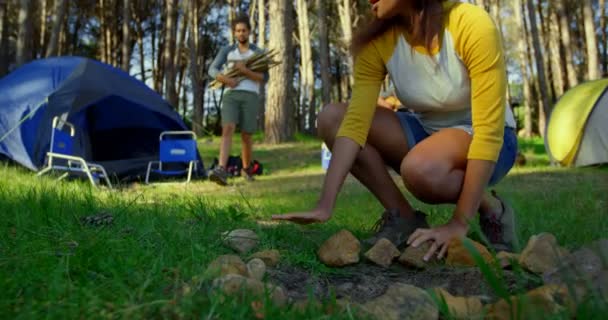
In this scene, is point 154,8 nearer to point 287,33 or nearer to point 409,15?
point 287,33

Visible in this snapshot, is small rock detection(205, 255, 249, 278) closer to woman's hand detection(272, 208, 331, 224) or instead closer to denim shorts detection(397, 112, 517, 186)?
woman's hand detection(272, 208, 331, 224)

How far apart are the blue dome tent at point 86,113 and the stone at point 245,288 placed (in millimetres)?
5064

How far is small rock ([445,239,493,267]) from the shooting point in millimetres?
1931

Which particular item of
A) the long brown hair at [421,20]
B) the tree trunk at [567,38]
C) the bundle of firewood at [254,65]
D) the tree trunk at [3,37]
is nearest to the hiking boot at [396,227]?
the long brown hair at [421,20]

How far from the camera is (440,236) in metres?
2.05

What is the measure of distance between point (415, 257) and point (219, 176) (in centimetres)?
420

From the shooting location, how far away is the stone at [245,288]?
1.34 m

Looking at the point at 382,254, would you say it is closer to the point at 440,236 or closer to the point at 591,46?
the point at 440,236

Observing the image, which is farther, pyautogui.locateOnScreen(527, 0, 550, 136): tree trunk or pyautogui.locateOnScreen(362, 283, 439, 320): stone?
pyautogui.locateOnScreen(527, 0, 550, 136): tree trunk

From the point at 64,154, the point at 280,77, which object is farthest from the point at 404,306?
the point at 280,77

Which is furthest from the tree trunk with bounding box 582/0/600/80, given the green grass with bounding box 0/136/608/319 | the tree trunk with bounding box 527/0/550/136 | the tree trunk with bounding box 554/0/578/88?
the green grass with bounding box 0/136/608/319

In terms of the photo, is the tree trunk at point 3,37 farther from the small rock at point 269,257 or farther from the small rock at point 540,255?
the small rock at point 540,255

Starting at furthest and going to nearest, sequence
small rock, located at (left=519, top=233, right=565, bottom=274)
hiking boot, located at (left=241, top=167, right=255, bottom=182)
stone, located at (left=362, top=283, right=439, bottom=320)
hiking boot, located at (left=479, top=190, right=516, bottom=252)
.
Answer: hiking boot, located at (left=241, top=167, right=255, bottom=182), hiking boot, located at (left=479, top=190, right=516, bottom=252), small rock, located at (left=519, top=233, right=565, bottom=274), stone, located at (left=362, top=283, right=439, bottom=320)

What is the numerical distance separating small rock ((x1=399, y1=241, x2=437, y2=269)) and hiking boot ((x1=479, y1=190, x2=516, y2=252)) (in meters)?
0.47
